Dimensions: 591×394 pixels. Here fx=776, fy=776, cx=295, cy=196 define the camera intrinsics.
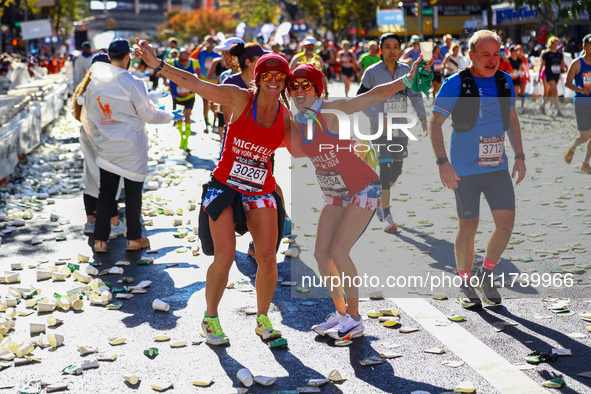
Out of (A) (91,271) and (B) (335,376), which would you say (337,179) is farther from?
(A) (91,271)

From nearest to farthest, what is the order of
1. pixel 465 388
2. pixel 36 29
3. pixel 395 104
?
pixel 465 388
pixel 395 104
pixel 36 29

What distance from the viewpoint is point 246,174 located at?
508 cm

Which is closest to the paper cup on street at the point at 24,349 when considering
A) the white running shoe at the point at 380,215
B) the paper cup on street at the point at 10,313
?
the paper cup on street at the point at 10,313

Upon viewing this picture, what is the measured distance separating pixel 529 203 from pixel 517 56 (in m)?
12.3

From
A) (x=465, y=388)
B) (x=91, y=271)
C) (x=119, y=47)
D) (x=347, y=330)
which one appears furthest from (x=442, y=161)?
(x=119, y=47)

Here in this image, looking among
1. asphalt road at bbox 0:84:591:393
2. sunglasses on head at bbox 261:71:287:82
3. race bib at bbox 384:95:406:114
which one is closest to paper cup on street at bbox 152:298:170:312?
asphalt road at bbox 0:84:591:393

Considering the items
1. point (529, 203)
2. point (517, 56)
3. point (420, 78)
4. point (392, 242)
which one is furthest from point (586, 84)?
point (517, 56)

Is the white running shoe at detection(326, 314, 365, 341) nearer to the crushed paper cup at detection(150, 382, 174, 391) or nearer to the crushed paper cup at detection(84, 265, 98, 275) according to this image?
the crushed paper cup at detection(150, 382, 174, 391)

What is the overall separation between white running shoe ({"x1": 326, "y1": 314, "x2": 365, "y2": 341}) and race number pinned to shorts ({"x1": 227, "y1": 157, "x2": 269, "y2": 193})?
108 cm

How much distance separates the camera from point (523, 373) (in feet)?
14.8

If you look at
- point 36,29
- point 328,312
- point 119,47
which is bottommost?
point 328,312

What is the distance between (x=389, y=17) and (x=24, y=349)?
4595 cm

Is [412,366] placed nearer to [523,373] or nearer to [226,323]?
[523,373]

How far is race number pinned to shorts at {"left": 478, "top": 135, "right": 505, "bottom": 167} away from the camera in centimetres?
573
